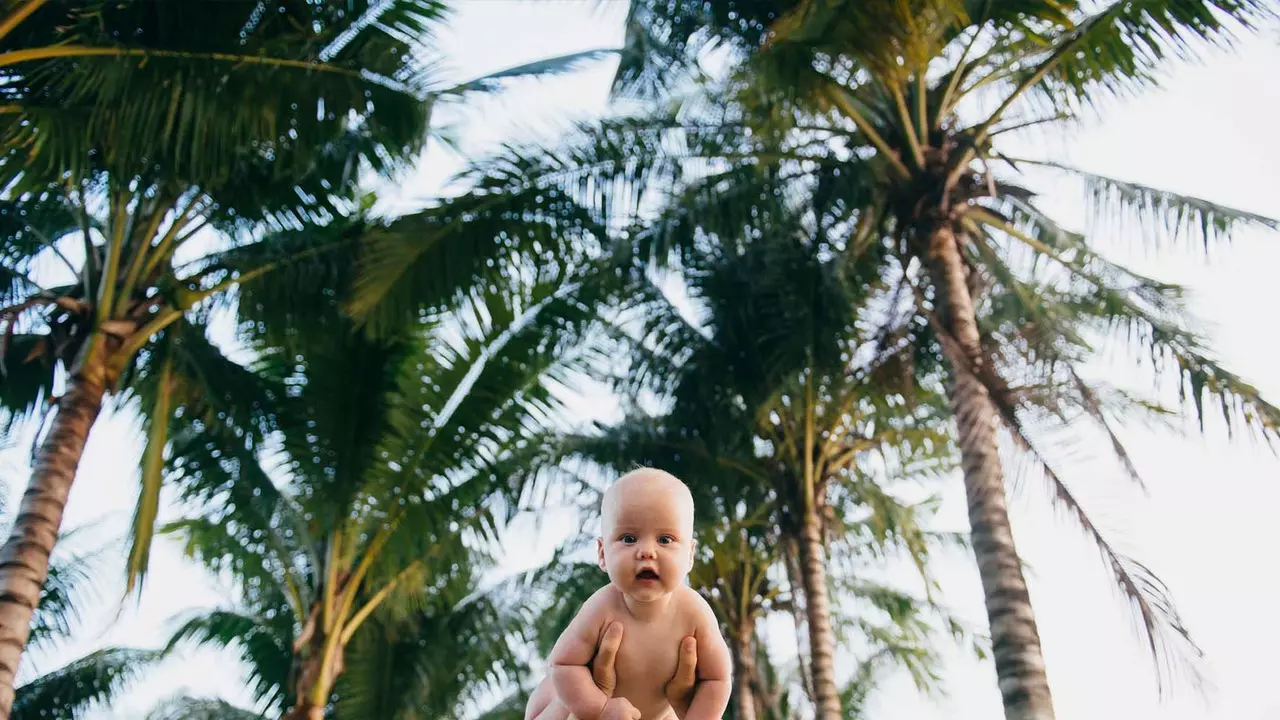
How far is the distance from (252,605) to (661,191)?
26.1 ft

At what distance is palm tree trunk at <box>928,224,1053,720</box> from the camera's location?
5.99 m

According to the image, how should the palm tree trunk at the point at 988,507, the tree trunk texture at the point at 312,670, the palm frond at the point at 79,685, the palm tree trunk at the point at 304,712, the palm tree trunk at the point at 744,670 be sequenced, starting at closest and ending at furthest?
the palm tree trunk at the point at 988,507 → the palm tree trunk at the point at 304,712 → the tree trunk texture at the point at 312,670 → the palm tree trunk at the point at 744,670 → the palm frond at the point at 79,685

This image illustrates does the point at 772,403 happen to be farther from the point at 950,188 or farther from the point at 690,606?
the point at 690,606

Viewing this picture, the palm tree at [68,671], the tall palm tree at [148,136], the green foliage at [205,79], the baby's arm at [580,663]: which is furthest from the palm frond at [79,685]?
the baby's arm at [580,663]

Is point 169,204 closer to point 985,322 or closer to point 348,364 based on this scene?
point 348,364

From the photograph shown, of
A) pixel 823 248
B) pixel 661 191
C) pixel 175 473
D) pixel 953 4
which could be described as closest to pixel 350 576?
pixel 175 473

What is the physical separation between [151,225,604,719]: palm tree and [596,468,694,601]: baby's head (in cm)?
586

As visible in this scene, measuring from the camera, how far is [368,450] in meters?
8.45

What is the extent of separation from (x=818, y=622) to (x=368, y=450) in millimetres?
4456

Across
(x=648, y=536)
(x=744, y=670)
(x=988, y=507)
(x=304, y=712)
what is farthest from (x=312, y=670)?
(x=648, y=536)

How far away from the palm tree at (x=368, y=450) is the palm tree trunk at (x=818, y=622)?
293cm

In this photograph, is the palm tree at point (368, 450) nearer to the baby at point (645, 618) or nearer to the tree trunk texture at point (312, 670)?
the tree trunk texture at point (312, 670)

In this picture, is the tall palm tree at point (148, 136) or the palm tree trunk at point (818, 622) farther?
the palm tree trunk at point (818, 622)

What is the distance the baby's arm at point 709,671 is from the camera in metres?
2.07
